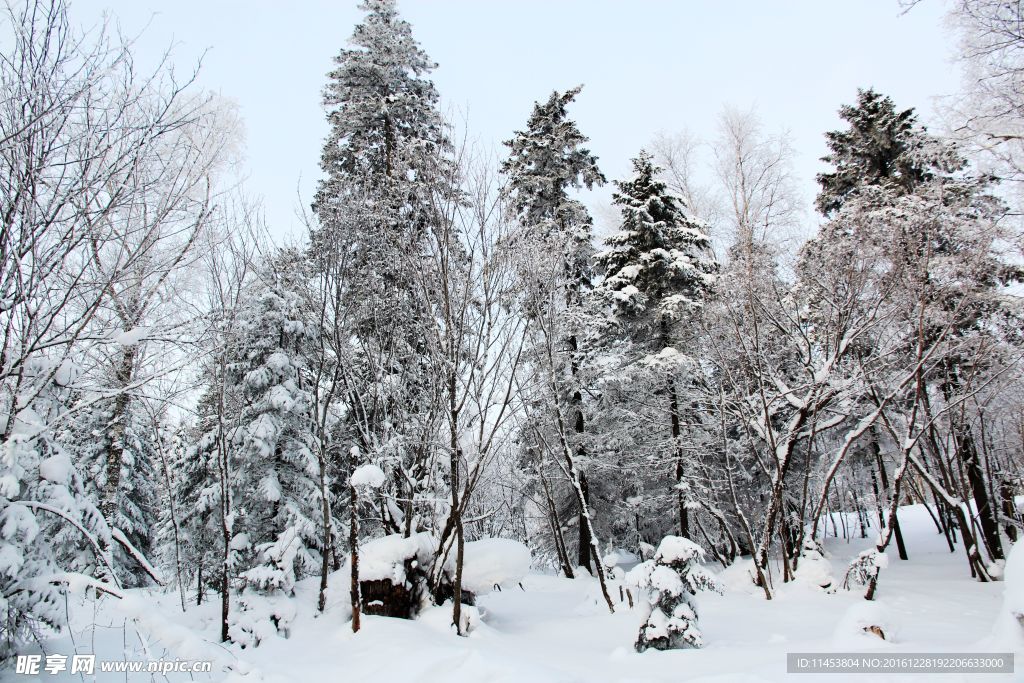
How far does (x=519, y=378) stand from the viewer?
8.65 m

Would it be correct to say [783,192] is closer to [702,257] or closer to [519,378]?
[702,257]

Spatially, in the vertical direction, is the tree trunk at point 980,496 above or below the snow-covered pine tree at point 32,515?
below

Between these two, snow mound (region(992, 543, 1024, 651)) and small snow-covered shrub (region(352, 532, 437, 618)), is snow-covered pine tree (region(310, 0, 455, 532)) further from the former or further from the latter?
snow mound (region(992, 543, 1024, 651))

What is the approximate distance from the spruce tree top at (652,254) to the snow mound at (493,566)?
7.47m

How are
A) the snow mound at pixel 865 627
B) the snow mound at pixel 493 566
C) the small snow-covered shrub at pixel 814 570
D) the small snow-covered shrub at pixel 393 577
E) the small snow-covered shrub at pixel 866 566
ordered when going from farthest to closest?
1. the small snow-covered shrub at pixel 814 570
2. the small snow-covered shrub at pixel 866 566
3. the snow mound at pixel 493 566
4. the small snow-covered shrub at pixel 393 577
5. the snow mound at pixel 865 627

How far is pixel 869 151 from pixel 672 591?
13.4 meters

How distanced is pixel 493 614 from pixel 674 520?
785 centimetres

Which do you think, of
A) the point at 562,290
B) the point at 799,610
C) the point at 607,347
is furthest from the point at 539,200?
the point at 799,610

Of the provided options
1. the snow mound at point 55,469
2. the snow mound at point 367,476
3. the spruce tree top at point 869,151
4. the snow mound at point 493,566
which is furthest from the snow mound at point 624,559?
the snow mound at point 55,469

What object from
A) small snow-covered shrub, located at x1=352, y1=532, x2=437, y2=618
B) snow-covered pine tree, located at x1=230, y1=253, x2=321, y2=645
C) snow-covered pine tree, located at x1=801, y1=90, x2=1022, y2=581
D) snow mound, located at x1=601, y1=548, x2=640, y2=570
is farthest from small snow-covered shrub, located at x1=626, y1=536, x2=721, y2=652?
snow mound, located at x1=601, y1=548, x2=640, y2=570

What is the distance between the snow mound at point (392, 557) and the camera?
7312 mm

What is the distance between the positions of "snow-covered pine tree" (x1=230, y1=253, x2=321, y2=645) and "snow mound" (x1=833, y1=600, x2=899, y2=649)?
891cm

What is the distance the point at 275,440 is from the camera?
11711 mm

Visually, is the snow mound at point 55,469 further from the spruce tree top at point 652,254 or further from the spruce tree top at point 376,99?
the spruce tree top at point 652,254
